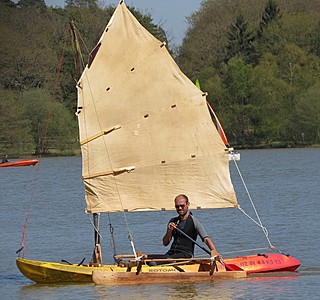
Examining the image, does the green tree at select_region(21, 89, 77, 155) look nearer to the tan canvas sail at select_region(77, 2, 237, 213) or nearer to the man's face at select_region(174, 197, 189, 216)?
the tan canvas sail at select_region(77, 2, 237, 213)

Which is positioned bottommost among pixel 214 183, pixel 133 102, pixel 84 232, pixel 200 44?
pixel 84 232

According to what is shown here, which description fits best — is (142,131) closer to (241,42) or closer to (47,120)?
(47,120)

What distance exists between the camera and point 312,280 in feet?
65.2

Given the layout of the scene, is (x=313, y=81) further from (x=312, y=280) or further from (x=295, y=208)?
(x=312, y=280)

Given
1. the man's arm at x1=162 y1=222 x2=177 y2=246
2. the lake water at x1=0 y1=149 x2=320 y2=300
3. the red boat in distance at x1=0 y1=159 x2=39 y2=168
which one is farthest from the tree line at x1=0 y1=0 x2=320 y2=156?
the man's arm at x1=162 y1=222 x2=177 y2=246

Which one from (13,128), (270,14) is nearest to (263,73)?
(270,14)

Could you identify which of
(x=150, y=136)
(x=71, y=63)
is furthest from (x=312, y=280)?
(x=71, y=63)

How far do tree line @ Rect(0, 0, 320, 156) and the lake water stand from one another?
3184cm

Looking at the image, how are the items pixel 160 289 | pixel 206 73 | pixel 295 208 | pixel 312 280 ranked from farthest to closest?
1. pixel 206 73
2. pixel 295 208
3. pixel 312 280
4. pixel 160 289

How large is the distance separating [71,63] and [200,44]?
57.0ft

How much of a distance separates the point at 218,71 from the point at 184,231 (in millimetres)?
84399

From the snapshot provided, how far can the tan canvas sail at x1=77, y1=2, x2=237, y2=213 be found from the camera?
19.8m

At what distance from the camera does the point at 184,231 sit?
58.5ft

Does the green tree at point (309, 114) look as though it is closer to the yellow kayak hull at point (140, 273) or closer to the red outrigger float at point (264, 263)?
the red outrigger float at point (264, 263)
